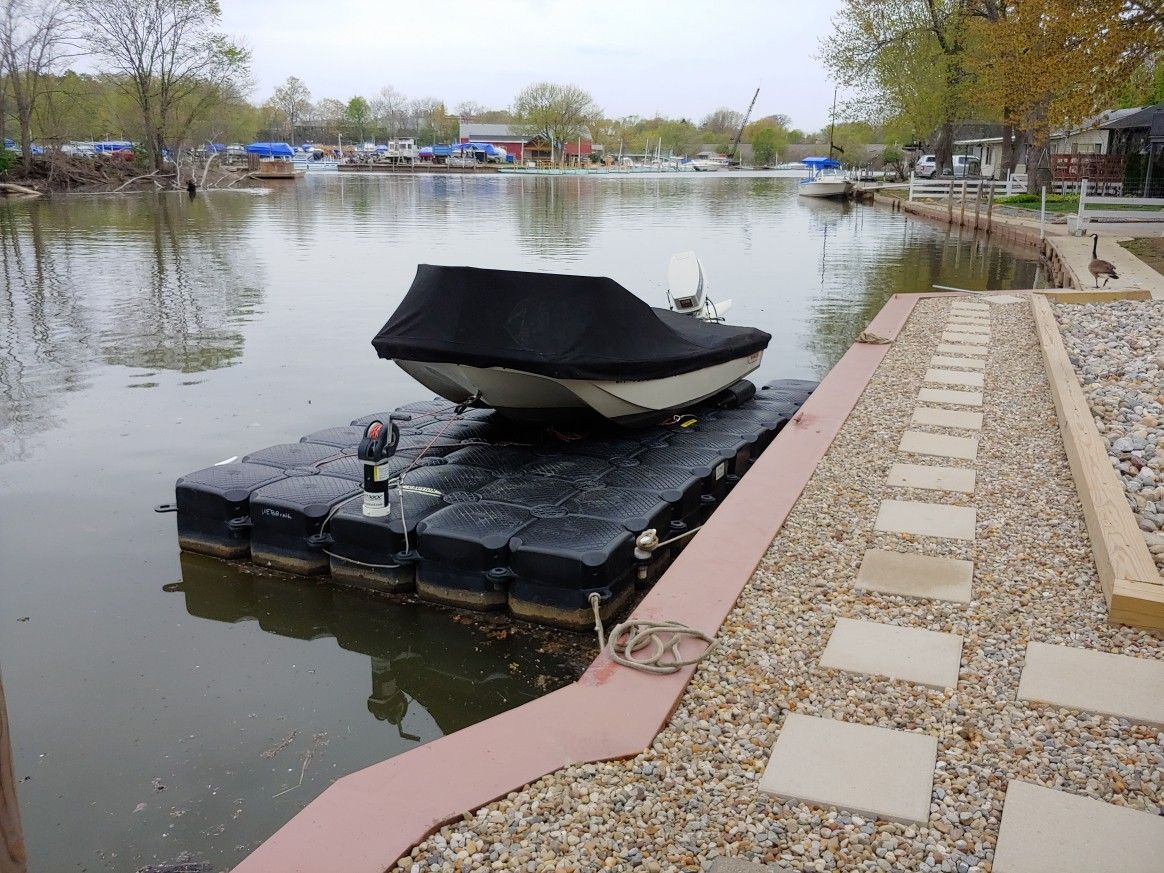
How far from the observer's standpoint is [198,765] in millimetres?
4203

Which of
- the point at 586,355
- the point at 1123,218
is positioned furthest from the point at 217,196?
the point at 586,355

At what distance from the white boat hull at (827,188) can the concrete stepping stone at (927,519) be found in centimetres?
5621

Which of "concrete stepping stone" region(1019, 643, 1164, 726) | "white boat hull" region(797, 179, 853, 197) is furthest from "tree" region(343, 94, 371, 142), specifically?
"concrete stepping stone" region(1019, 643, 1164, 726)

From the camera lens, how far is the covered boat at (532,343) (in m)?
6.48

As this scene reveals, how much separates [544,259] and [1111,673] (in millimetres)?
19292

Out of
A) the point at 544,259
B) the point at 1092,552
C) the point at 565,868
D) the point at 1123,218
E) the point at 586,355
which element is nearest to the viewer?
the point at 565,868

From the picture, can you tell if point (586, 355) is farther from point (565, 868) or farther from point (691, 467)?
point (565, 868)

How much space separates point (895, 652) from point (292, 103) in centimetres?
15896

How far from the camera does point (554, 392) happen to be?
23.1 ft

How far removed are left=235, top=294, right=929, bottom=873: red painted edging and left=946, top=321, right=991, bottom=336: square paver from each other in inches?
306

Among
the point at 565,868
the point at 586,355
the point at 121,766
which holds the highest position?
the point at 586,355

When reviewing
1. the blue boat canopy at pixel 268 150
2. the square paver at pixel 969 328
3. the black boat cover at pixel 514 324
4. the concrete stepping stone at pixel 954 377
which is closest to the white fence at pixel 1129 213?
the square paver at pixel 969 328

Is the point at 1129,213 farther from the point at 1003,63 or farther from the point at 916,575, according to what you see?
the point at 916,575

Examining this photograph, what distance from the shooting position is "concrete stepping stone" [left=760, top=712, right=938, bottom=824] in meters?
2.95
